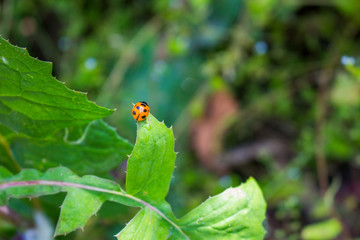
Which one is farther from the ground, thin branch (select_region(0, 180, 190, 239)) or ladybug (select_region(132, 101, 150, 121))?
ladybug (select_region(132, 101, 150, 121))

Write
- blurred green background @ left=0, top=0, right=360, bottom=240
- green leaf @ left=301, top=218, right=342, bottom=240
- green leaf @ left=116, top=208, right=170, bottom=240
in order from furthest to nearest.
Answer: blurred green background @ left=0, top=0, right=360, bottom=240
green leaf @ left=301, top=218, right=342, bottom=240
green leaf @ left=116, top=208, right=170, bottom=240

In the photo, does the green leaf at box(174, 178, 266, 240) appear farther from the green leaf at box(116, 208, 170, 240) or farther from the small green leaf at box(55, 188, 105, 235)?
the small green leaf at box(55, 188, 105, 235)

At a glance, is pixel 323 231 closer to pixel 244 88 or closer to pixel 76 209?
pixel 244 88

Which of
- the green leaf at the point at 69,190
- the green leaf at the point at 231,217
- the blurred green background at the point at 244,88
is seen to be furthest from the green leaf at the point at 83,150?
the blurred green background at the point at 244,88

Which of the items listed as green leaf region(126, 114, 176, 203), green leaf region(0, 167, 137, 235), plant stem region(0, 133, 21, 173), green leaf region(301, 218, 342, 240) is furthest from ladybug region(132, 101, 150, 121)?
green leaf region(301, 218, 342, 240)

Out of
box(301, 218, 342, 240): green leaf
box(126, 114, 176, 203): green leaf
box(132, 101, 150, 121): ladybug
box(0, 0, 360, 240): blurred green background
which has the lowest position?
box(126, 114, 176, 203): green leaf

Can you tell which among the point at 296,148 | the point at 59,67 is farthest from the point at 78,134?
the point at 59,67

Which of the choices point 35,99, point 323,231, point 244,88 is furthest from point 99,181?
point 244,88
